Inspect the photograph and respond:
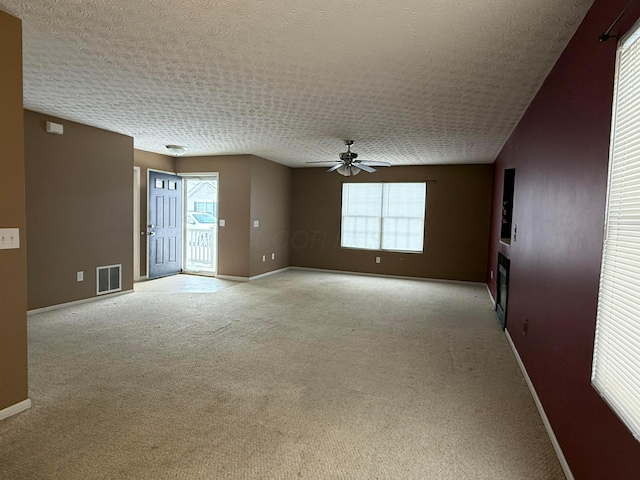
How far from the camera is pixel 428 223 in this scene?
295 inches

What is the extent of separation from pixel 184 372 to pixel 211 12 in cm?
257

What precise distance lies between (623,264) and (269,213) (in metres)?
6.68

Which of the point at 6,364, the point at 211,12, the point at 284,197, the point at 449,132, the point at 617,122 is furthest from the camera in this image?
the point at 284,197

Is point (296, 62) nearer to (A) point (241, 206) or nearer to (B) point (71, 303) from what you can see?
(B) point (71, 303)

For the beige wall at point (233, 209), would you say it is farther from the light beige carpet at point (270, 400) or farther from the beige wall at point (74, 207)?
the light beige carpet at point (270, 400)

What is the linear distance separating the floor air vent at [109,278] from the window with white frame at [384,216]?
4.60m

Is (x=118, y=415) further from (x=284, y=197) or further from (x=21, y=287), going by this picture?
(x=284, y=197)

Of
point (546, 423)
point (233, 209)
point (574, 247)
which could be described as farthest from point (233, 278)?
point (574, 247)

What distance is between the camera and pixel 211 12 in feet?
6.63

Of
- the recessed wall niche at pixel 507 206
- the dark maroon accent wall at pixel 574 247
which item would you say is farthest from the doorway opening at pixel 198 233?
the dark maroon accent wall at pixel 574 247

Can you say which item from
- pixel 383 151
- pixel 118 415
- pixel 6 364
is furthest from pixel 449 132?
pixel 6 364

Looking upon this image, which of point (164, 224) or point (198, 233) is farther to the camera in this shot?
point (198, 233)

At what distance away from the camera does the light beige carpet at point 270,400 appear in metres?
1.86

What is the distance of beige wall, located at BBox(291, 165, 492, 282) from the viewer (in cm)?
717
